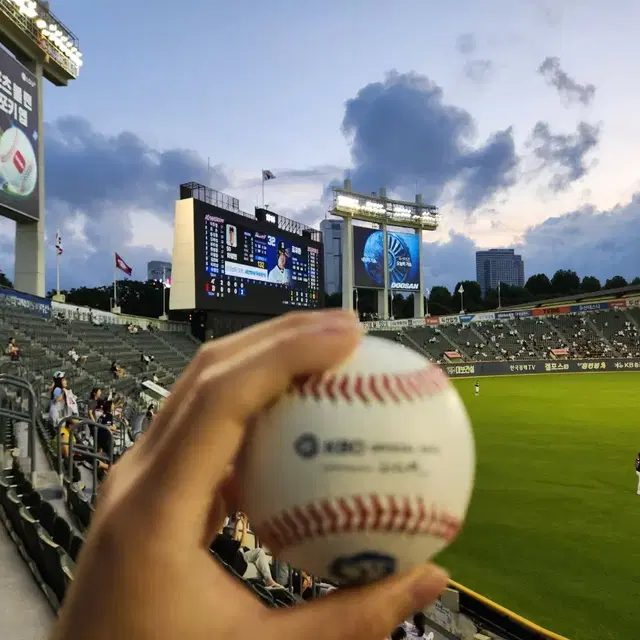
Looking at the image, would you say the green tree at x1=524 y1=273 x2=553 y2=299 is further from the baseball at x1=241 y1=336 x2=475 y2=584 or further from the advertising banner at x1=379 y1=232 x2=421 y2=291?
the baseball at x1=241 y1=336 x2=475 y2=584

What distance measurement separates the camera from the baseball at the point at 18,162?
1744cm

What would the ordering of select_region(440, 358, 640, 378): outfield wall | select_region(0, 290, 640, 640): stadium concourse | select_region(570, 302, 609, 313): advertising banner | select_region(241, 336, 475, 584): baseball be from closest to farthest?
select_region(241, 336, 475, 584): baseball → select_region(0, 290, 640, 640): stadium concourse → select_region(440, 358, 640, 378): outfield wall → select_region(570, 302, 609, 313): advertising banner

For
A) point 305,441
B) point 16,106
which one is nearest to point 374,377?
point 305,441

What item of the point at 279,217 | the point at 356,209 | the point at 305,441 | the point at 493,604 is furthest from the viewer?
the point at 356,209

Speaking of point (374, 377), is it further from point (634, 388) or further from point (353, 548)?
point (634, 388)

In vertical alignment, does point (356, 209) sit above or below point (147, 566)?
above

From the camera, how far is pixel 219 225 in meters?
25.8

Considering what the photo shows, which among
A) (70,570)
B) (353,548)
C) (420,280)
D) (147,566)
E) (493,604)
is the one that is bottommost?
(493,604)

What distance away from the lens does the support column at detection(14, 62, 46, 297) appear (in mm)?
19953

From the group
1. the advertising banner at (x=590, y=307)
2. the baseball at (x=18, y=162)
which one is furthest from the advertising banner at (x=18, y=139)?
the advertising banner at (x=590, y=307)

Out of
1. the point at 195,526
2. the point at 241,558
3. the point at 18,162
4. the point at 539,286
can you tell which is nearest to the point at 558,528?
the point at 241,558

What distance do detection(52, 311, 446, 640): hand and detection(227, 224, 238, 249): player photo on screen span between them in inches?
1015

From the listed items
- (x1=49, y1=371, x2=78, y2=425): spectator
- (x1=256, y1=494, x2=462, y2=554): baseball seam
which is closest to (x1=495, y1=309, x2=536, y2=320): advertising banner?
(x1=49, y1=371, x2=78, y2=425): spectator

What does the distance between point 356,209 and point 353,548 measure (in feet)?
139
